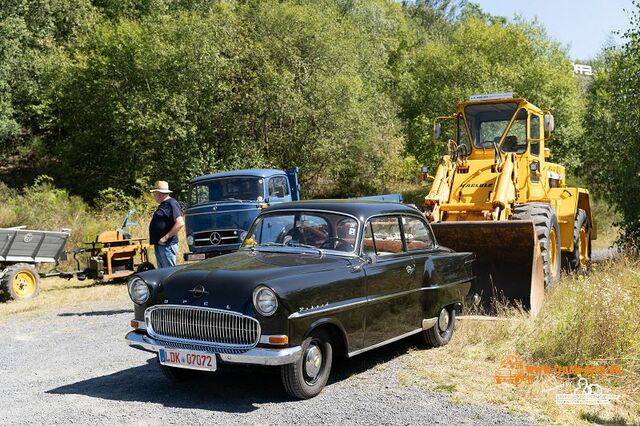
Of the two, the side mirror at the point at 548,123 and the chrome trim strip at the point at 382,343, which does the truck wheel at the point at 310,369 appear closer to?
the chrome trim strip at the point at 382,343

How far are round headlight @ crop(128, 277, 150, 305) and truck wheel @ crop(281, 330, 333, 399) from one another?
1551 millimetres

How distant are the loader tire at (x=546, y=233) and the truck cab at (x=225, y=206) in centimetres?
531

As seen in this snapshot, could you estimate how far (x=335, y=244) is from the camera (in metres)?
6.57

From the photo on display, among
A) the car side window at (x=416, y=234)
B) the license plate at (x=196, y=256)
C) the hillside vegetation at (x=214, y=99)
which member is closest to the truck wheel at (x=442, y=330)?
the car side window at (x=416, y=234)

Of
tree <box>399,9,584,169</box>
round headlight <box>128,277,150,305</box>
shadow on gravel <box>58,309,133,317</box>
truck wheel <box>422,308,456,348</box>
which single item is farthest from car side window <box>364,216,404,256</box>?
tree <box>399,9,584,169</box>

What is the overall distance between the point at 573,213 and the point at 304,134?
1644 centimetres

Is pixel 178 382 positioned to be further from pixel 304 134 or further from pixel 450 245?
pixel 304 134

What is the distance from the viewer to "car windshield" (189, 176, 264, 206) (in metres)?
14.0

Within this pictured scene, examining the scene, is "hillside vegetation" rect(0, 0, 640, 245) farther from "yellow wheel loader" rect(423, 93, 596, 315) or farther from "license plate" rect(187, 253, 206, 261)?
"license plate" rect(187, 253, 206, 261)

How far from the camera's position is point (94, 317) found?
1087 centimetres

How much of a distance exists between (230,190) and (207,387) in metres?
8.12

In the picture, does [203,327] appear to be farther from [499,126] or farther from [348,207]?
[499,126]

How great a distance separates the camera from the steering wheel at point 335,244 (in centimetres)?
654

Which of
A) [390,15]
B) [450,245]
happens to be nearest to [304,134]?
[450,245]
